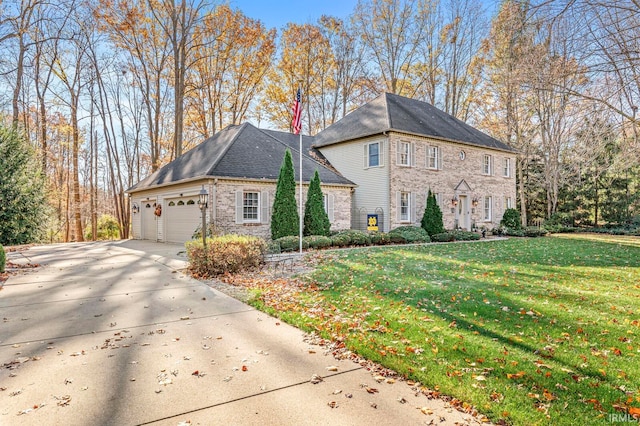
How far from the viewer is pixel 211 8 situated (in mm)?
22828

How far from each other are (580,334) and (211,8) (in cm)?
2513

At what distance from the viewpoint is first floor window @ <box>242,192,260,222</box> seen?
15477 mm

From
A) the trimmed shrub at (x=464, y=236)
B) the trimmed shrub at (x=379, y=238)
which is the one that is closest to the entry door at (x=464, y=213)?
the trimmed shrub at (x=464, y=236)

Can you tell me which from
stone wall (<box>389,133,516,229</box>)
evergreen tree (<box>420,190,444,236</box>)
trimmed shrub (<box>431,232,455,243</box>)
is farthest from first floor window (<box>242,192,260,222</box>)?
trimmed shrub (<box>431,232,455,243</box>)

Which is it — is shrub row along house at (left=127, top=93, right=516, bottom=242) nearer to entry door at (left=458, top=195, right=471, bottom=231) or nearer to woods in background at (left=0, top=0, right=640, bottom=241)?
entry door at (left=458, top=195, right=471, bottom=231)

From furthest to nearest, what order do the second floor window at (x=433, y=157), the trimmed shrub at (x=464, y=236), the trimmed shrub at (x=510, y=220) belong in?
1. the trimmed shrub at (x=510, y=220)
2. the second floor window at (x=433, y=157)
3. the trimmed shrub at (x=464, y=236)

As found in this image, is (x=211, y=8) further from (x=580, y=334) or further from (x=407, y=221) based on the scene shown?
(x=580, y=334)

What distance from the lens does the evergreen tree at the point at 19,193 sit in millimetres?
16016

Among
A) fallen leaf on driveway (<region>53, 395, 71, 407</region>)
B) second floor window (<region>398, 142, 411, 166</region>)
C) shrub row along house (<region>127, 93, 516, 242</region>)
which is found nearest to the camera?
fallen leaf on driveway (<region>53, 395, 71, 407</region>)

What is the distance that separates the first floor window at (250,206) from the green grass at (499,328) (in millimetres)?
7060

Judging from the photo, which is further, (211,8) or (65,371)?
(211,8)

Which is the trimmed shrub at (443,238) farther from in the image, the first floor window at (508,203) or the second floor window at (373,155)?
the first floor window at (508,203)

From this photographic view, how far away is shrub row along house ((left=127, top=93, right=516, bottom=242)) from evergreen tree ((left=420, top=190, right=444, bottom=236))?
101 centimetres

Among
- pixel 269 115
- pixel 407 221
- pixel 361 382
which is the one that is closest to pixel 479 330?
pixel 361 382
